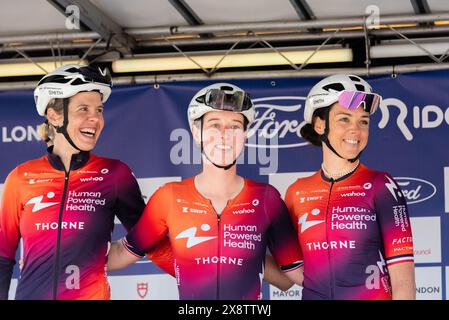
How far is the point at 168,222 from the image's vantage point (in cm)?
675

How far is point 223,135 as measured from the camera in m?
6.71

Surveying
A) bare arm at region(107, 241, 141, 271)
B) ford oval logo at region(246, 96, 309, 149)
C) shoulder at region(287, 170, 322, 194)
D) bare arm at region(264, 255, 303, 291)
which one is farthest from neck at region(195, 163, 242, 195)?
ford oval logo at region(246, 96, 309, 149)

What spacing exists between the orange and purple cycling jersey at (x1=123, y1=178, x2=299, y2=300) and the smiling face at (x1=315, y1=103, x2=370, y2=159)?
49 centimetres

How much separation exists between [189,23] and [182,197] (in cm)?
225

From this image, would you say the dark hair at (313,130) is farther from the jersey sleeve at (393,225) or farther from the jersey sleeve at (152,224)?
the jersey sleeve at (152,224)

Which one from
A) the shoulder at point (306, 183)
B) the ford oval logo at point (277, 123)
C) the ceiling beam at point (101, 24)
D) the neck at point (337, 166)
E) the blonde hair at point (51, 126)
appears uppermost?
the ceiling beam at point (101, 24)

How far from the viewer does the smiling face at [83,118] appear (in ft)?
22.2

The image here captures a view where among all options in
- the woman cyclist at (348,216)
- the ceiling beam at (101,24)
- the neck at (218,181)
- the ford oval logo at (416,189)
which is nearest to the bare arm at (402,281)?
the woman cyclist at (348,216)

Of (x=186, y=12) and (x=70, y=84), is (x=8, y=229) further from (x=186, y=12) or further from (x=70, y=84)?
(x=186, y=12)

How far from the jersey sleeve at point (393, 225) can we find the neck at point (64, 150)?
187 cm

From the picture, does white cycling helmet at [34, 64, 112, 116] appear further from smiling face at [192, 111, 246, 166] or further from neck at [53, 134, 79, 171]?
smiling face at [192, 111, 246, 166]

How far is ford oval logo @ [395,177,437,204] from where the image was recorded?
8391 mm

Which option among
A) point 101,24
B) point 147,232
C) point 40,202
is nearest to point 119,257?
point 147,232
